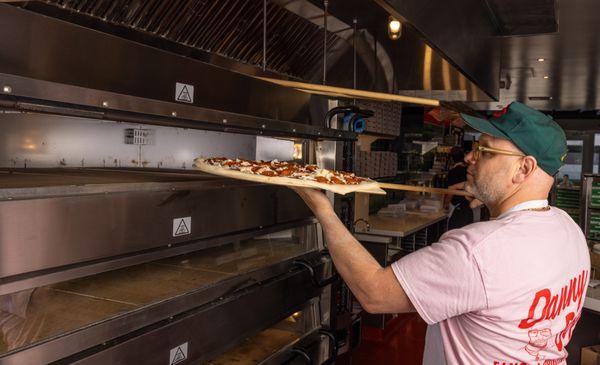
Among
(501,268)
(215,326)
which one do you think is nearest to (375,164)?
(215,326)

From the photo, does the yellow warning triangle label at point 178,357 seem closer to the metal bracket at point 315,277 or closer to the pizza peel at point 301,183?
the pizza peel at point 301,183

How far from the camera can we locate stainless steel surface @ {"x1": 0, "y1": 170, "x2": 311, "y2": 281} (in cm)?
150

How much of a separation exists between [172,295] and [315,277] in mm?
1207

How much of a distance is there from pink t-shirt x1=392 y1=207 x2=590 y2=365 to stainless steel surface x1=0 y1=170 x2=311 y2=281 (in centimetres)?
94

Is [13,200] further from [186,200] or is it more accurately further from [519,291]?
[519,291]

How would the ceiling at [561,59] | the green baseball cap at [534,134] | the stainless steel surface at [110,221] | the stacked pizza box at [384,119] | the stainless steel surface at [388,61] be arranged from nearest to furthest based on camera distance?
the stainless steel surface at [110,221]
the green baseball cap at [534,134]
the stainless steel surface at [388,61]
the ceiling at [561,59]
the stacked pizza box at [384,119]

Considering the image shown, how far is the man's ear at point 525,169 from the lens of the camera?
5.36ft

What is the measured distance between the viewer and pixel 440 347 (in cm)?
174

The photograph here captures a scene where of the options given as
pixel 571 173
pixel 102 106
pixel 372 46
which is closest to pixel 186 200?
pixel 102 106

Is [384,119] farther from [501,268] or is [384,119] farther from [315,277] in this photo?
[501,268]

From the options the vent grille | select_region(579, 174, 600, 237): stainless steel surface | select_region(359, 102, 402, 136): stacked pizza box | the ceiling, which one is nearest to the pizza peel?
the vent grille

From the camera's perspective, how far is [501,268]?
1495 millimetres

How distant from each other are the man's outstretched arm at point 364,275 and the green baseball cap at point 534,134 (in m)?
0.56

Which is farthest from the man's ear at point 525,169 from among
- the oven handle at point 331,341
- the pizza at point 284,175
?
the oven handle at point 331,341
